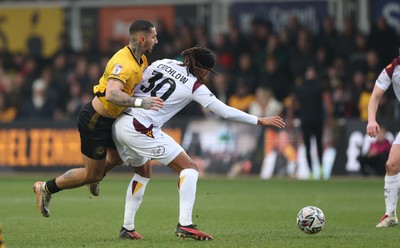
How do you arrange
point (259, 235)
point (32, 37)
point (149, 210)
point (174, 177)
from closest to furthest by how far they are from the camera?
point (259, 235)
point (149, 210)
point (174, 177)
point (32, 37)

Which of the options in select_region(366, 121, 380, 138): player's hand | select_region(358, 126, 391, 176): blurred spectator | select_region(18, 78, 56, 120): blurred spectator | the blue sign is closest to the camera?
select_region(366, 121, 380, 138): player's hand

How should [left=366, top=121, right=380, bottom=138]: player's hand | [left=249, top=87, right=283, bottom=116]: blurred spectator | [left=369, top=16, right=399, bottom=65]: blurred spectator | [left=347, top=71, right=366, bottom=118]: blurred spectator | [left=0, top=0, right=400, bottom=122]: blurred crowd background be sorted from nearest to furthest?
[left=366, top=121, right=380, bottom=138]: player's hand < [left=347, top=71, right=366, bottom=118]: blurred spectator < [left=249, top=87, right=283, bottom=116]: blurred spectator < [left=0, top=0, right=400, bottom=122]: blurred crowd background < [left=369, top=16, right=399, bottom=65]: blurred spectator

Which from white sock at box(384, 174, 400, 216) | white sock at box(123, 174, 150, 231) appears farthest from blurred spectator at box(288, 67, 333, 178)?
white sock at box(123, 174, 150, 231)

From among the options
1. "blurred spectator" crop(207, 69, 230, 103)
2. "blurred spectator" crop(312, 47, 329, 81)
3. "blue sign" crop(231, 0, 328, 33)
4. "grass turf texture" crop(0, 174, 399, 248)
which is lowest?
"grass turf texture" crop(0, 174, 399, 248)

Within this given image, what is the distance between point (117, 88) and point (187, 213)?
59.0 inches

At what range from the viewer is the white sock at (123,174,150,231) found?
421 inches

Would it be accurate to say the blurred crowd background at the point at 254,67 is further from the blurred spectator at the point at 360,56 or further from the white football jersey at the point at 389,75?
the white football jersey at the point at 389,75

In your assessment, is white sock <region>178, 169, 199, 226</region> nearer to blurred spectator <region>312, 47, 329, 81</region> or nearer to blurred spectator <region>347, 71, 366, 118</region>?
blurred spectator <region>347, 71, 366, 118</region>

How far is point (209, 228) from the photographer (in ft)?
38.4

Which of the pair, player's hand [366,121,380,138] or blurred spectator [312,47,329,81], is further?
blurred spectator [312,47,329,81]

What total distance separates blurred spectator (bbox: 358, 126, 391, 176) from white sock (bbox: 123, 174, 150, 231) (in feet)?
35.2

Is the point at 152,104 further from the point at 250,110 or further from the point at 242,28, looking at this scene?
the point at 242,28

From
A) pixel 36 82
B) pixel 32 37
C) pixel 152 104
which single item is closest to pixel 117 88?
pixel 152 104

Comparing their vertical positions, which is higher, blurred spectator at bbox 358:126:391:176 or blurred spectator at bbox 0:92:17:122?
blurred spectator at bbox 0:92:17:122
